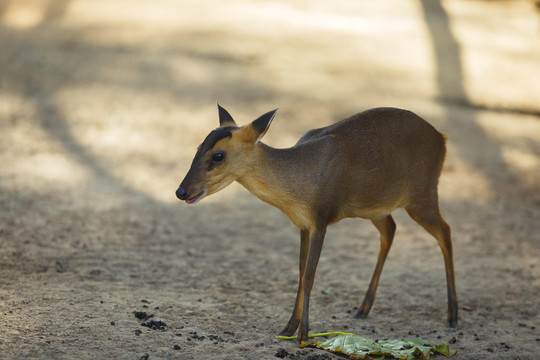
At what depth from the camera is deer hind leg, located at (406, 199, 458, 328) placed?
18.9 feet

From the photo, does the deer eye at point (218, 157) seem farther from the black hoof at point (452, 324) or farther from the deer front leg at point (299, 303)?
the black hoof at point (452, 324)

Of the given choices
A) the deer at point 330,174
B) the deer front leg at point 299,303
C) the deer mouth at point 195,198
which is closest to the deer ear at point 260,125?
the deer at point 330,174

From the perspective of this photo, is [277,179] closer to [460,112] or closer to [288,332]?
[288,332]

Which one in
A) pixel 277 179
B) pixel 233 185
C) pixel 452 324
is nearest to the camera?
pixel 277 179

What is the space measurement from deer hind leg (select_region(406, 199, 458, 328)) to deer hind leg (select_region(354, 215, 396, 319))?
258 millimetres

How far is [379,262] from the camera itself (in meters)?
5.99

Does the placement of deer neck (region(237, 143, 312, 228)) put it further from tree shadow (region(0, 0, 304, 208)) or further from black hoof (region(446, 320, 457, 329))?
tree shadow (region(0, 0, 304, 208))

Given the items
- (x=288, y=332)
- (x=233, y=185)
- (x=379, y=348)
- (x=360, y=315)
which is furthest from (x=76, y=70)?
(x=379, y=348)

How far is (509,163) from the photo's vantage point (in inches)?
429

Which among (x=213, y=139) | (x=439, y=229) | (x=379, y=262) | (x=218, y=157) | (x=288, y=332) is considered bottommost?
(x=288, y=332)

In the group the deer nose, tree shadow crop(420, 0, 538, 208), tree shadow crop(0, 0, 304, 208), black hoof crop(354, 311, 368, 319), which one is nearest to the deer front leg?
black hoof crop(354, 311, 368, 319)

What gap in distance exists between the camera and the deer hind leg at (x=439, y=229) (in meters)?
5.77

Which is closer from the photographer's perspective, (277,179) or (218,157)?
(218,157)

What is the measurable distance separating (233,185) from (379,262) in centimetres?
426
